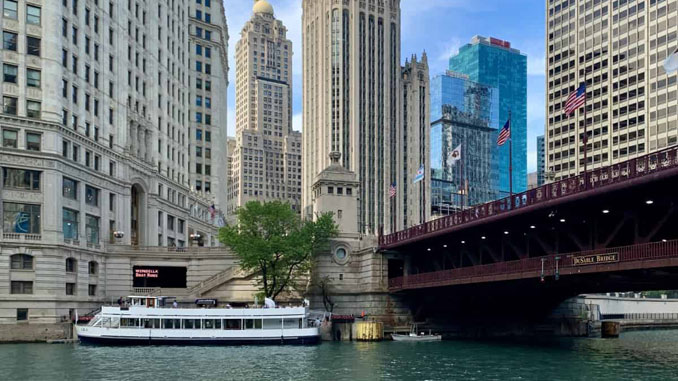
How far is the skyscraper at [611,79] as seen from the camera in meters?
162

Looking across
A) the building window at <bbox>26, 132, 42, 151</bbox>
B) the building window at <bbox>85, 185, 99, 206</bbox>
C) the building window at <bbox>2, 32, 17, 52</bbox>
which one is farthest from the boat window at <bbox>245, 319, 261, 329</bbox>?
the building window at <bbox>2, 32, 17, 52</bbox>

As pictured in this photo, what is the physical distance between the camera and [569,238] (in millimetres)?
60875

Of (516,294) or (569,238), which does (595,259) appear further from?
(516,294)

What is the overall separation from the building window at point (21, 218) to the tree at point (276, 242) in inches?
765

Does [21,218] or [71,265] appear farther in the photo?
[71,265]

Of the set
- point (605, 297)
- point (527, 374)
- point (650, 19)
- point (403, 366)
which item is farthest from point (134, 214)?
point (650, 19)

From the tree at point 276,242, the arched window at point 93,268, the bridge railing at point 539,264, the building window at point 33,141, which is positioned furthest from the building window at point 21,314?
the bridge railing at point 539,264

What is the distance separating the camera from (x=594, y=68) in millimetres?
180875

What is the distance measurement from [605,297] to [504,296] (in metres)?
58.0

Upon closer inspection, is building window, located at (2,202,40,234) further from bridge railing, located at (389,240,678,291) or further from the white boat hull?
bridge railing, located at (389,240,678,291)

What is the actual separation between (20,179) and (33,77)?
34.3 feet

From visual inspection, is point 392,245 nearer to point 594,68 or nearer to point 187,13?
point 187,13

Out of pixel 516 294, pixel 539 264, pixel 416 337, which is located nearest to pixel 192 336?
pixel 416 337

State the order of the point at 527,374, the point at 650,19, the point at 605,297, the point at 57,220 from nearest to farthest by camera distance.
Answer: the point at 527,374 → the point at 57,220 → the point at 605,297 → the point at 650,19
